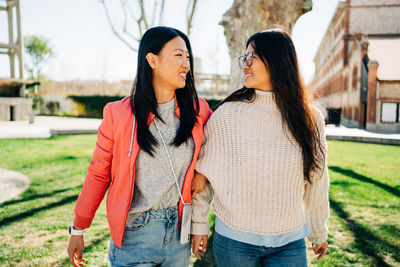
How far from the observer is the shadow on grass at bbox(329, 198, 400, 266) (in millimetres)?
3758

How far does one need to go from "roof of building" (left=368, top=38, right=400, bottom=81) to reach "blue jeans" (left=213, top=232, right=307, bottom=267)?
24.8m

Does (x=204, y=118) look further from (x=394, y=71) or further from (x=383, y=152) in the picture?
(x=394, y=71)

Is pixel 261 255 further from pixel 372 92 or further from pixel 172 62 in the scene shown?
pixel 372 92

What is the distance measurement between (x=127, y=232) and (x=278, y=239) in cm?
87

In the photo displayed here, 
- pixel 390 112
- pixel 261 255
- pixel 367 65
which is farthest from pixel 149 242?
pixel 367 65

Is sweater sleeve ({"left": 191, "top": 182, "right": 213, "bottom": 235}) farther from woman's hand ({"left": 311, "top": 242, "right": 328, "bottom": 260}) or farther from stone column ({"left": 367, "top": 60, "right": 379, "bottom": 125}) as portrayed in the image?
stone column ({"left": 367, "top": 60, "right": 379, "bottom": 125})

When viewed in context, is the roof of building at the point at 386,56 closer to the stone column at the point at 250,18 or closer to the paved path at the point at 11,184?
the stone column at the point at 250,18

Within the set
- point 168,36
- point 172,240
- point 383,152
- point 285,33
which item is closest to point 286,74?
point 285,33

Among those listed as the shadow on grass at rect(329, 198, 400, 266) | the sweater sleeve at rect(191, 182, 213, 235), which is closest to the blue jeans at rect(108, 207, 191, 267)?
the sweater sleeve at rect(191, 182, 213, 235)

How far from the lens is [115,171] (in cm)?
189

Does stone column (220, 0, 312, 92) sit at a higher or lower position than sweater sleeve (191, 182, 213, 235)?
higher

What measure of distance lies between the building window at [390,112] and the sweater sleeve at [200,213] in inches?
971

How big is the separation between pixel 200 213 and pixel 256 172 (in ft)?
1.48

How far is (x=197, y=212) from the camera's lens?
2.07m
